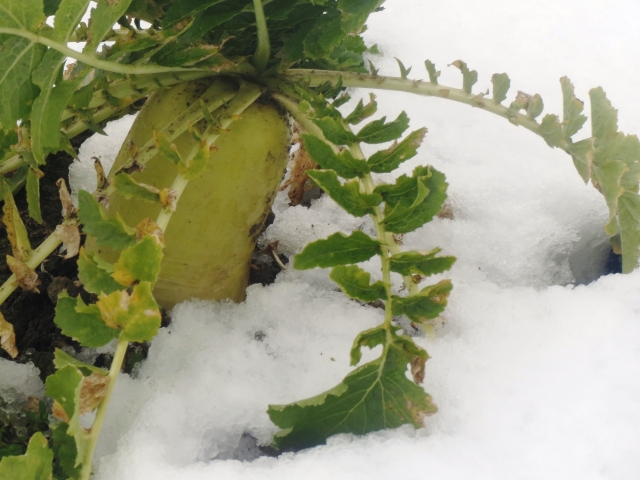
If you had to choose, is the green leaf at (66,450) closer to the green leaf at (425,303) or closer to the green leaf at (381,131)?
the green leaf at (425,303)

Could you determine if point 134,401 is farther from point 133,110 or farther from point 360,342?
point 133,110

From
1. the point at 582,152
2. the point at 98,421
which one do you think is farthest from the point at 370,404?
the point at 582,152

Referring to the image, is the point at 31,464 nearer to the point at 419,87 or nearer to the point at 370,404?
the point at 370,404

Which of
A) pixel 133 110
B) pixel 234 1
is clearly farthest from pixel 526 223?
pixel 133 110

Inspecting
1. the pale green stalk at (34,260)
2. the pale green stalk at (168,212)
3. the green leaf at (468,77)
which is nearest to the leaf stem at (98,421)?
the pale green stalk at (168,212)

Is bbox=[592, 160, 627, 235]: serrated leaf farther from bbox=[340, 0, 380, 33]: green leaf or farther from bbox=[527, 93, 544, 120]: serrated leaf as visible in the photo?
bbox=[340, 0, 380, 33]: green leaf

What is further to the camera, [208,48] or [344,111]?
[344,111]

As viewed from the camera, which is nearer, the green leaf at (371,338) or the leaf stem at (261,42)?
the green leaf at (371,338)

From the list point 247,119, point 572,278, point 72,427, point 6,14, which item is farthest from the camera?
point 572,278
